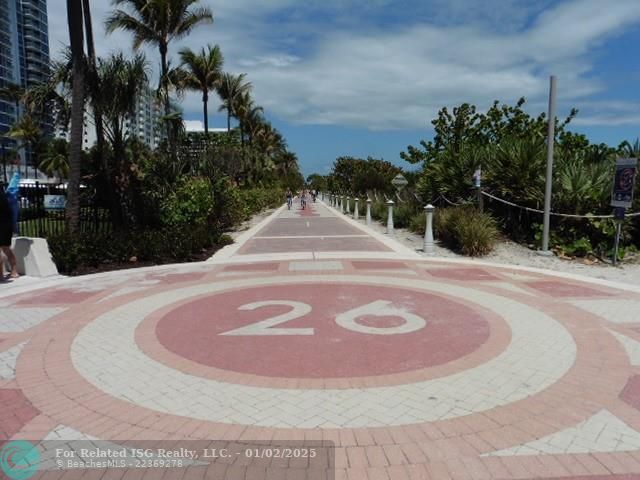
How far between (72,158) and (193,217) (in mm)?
4017

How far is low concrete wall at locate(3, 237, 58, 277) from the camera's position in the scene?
938 centimetres

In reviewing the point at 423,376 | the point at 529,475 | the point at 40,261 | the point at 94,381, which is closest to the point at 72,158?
the point at 40,261

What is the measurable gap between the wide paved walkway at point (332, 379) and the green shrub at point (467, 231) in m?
4.04

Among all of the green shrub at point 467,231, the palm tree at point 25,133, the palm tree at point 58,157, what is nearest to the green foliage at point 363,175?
the green shrub at point 467,231

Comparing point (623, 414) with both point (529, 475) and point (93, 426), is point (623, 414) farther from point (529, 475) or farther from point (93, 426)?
point (93, 426)

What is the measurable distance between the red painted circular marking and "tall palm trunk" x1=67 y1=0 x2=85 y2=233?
585cm

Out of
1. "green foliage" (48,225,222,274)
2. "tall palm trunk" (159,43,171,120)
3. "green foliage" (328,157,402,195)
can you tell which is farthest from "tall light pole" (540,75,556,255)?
"green foliage" (328,157,402,195)

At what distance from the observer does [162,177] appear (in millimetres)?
14875

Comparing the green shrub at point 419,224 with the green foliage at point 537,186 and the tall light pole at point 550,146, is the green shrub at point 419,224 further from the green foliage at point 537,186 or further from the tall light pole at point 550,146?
the tall light pole at point 550,146

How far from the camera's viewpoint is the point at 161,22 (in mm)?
21625

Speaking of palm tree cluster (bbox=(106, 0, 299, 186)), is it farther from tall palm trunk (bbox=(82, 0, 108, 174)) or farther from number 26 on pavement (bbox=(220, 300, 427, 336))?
number 26 on pavement (bbox=(220, 300, 427, 336))

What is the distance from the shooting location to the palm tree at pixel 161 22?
2069cm

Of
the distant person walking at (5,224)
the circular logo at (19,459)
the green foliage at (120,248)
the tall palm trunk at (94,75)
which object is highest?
the tall palm trunk at (94,75)

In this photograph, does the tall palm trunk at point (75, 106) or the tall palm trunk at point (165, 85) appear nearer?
the tall palm trunk at point (75, 106)
